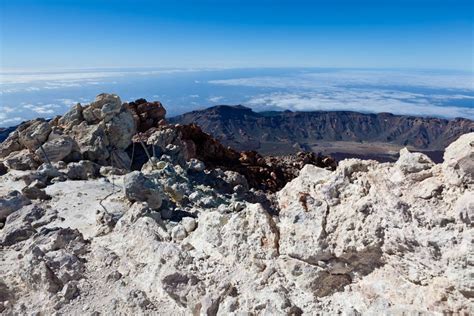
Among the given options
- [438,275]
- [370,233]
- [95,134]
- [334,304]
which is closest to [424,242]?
[438,275]

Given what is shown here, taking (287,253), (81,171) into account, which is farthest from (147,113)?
(287,253)

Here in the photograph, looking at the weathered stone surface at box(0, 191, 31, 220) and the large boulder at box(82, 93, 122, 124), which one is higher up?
the large boulder at box(82, 93, 122, 124)

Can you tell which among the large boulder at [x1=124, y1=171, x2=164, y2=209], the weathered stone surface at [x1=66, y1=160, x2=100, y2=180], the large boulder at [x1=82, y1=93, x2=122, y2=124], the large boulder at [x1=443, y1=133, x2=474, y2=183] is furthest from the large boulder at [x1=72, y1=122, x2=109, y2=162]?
the large boulder at [x1=443, y1=133, x2=474, y2=183]

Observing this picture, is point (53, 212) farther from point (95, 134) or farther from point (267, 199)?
point (267, 199)

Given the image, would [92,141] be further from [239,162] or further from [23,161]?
[239,162]

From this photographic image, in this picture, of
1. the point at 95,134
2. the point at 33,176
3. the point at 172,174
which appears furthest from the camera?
the point at 95,134

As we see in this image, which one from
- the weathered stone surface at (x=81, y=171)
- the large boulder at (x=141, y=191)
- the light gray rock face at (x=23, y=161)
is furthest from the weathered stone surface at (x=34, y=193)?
the light gray rock face at (x=23, y=161)

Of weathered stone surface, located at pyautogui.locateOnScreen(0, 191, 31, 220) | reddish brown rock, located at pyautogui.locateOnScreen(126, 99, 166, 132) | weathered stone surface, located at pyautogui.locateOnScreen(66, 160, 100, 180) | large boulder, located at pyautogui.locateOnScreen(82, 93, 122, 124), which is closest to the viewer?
weathered stone surface, located at pyautogui.locateOnScreen(0, 191, 31, 220)

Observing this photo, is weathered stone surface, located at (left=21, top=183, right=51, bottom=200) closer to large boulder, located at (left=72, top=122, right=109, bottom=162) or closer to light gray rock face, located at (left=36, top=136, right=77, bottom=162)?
light gray rock face, located at (left=36, top=136, right=77, bottom=162)

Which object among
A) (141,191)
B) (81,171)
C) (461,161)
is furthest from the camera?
(81,171)
